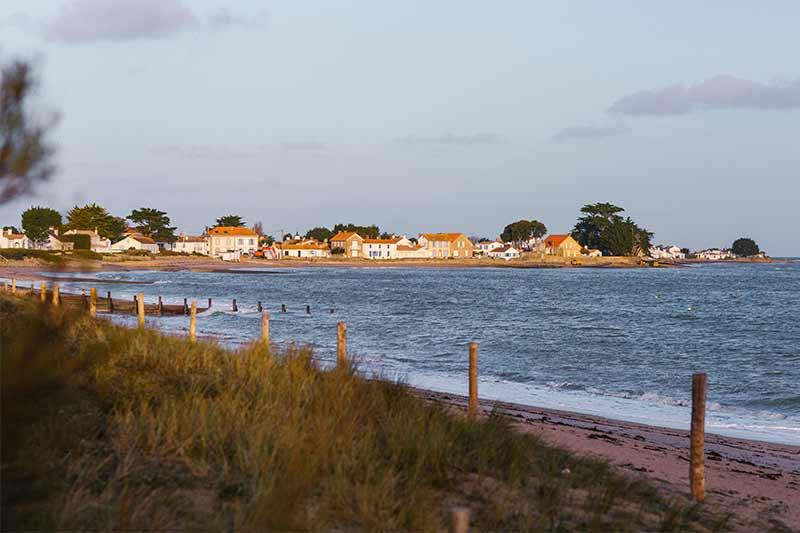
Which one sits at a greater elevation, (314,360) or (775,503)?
(314,360)

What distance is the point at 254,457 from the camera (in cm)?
767

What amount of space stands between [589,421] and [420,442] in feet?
36.9

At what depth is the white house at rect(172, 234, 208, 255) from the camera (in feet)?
555

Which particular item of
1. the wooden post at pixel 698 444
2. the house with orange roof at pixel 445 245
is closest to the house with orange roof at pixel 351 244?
the house with orange roof at pixel 445 245

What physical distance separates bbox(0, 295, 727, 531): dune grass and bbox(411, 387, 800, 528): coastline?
1676mm

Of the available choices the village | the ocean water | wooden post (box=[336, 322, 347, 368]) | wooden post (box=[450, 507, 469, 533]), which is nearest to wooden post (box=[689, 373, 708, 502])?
wooden post (box=[336, 322, 347, 368])

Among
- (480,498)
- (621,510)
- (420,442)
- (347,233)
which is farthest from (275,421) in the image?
(347,233)

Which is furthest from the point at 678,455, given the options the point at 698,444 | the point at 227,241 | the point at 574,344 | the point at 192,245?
the point at 192,245

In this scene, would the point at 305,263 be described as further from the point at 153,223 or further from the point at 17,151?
the point at 17,151

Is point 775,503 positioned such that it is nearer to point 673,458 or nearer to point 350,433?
point 673,458

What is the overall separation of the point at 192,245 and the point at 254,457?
549 feet

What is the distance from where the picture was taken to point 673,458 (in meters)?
14.6

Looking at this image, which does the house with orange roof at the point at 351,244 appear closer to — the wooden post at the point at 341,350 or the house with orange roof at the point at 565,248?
the house with orange roof at the point at 565,248

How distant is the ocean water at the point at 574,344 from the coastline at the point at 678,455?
1.81 meters
